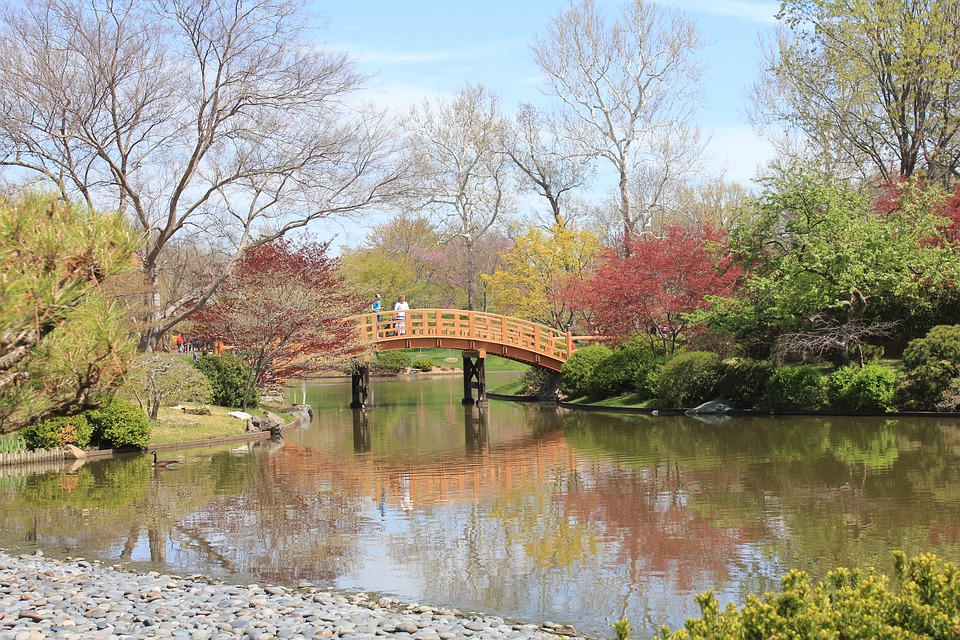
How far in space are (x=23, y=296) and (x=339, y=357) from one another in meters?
22.0

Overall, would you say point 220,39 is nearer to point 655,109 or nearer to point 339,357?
point 339,357

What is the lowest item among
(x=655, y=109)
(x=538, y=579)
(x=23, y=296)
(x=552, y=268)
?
(x=538, y=579)

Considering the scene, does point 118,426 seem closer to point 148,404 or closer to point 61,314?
point 148,404

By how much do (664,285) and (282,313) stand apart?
36.0ft

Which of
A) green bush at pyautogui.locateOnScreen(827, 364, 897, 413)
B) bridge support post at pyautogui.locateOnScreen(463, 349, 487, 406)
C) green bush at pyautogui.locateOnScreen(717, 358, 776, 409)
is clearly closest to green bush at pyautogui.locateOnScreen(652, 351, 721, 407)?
green bush at pyautogui.locateOnScreen(717, 358, 776, 409)

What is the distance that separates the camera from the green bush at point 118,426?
1791 cm

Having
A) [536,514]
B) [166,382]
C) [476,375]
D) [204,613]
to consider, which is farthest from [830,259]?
[204,613]

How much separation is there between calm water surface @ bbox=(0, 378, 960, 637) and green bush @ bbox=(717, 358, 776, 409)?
11.1 feet

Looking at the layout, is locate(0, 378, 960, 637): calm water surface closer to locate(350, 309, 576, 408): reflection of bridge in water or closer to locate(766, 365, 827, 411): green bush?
locate(766, 365, 827, 411): green bush

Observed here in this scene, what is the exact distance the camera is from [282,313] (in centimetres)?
2403

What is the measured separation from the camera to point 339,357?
89.1 ft

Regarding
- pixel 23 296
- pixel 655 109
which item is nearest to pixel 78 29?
pixel 23 296

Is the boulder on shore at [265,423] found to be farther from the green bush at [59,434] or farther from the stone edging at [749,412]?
the stone edging at [749,412]

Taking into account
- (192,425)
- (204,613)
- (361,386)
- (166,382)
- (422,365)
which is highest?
(422,365)
